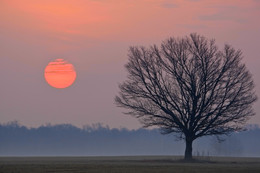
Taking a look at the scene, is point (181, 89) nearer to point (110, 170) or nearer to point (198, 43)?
point (198, 43)

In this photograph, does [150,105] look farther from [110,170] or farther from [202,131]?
[110,170]

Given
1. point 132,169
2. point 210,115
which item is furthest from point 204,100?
point 132,169

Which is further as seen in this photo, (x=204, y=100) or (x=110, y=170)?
(x=204, y=100)

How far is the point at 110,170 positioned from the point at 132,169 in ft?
7.10

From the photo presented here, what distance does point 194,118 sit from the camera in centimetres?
7262

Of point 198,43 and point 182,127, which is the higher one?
point 198,43

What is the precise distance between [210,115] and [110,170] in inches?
937

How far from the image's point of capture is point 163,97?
238 feet

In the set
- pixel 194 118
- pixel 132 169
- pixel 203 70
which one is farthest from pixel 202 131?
pixel 132 169

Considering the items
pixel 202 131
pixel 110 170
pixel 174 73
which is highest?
pixel 174 73

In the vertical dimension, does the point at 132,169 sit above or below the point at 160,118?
below

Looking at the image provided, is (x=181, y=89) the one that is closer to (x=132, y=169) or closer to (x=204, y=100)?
(x=204, y=100)

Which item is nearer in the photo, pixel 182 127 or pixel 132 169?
pixel 132 169

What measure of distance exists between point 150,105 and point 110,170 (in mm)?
22946
